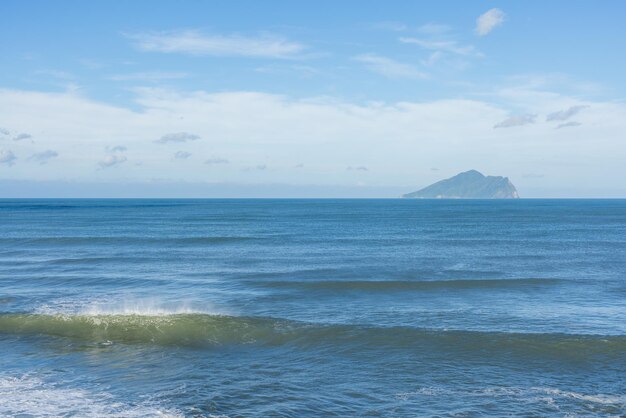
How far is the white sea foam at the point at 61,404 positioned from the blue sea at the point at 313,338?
0.26ft

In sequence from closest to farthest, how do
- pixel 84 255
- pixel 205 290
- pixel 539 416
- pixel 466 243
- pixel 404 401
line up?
pixel 539 416
pixel 404 401
pixel 205 290
pixel 84 255
pixel 466 243

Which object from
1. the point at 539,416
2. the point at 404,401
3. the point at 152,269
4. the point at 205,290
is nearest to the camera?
the point at 539,416

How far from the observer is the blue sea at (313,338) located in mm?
18609

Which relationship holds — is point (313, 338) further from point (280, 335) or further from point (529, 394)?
point (529, 394)

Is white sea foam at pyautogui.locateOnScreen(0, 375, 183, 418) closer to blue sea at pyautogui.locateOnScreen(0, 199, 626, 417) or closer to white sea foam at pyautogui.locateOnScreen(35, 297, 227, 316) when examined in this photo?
blue sea at pyautogui.locateOnScreen(0, 199, 626, 417)

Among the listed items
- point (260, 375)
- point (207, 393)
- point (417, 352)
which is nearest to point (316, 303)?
point (417, 352)

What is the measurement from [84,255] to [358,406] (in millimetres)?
49032

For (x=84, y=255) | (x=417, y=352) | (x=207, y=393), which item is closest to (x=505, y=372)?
(x=417, y=352)

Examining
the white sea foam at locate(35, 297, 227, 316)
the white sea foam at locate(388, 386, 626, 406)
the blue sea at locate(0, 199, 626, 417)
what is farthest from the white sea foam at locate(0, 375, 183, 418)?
the white sea foam at locate(35, 297, 227, 316)

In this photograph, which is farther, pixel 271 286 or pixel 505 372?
pixel 271 286

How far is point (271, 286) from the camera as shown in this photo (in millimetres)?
40750

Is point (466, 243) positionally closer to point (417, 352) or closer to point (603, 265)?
point (603, 265)

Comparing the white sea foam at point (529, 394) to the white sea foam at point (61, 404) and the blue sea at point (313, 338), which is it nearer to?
the blue sea at point (313, 338)

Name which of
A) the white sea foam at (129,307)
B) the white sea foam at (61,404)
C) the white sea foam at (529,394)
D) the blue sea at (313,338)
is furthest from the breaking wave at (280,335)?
the white sea foam at (61,404)
